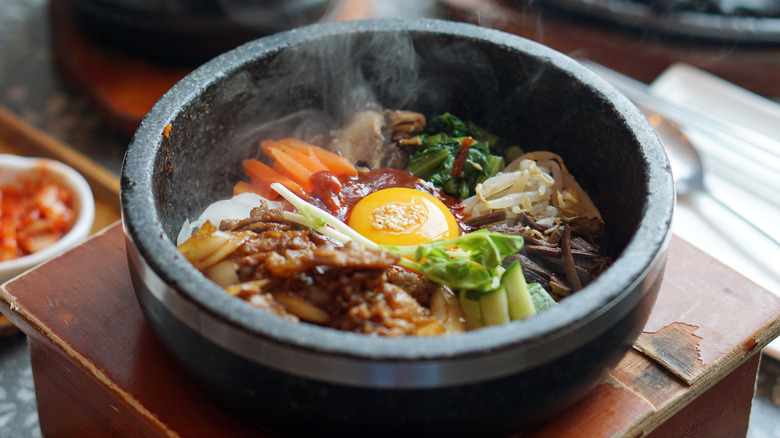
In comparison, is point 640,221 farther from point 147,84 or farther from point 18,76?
point 18,76

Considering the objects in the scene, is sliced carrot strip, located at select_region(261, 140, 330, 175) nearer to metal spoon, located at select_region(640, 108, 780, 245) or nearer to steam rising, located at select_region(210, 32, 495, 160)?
steam rising, located at select_region(210, 32, 495, 160)

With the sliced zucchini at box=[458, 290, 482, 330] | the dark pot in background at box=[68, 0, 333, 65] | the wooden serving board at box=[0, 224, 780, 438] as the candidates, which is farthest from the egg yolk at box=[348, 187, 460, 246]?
the dark pot in background at box=[68, 0, 333, 65]

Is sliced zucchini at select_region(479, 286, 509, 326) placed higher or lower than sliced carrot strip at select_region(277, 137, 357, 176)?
higher

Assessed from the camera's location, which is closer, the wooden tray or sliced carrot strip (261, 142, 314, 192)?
sliced carrot strip (261, 142, 314, 192)

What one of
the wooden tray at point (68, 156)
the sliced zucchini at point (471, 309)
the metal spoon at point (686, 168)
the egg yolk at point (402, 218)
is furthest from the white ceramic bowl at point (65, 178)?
the metal spoon at point (686, 168)

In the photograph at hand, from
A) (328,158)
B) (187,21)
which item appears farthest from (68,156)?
(328,158)

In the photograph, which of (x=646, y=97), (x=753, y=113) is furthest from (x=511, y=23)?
(x=753, y=113)
